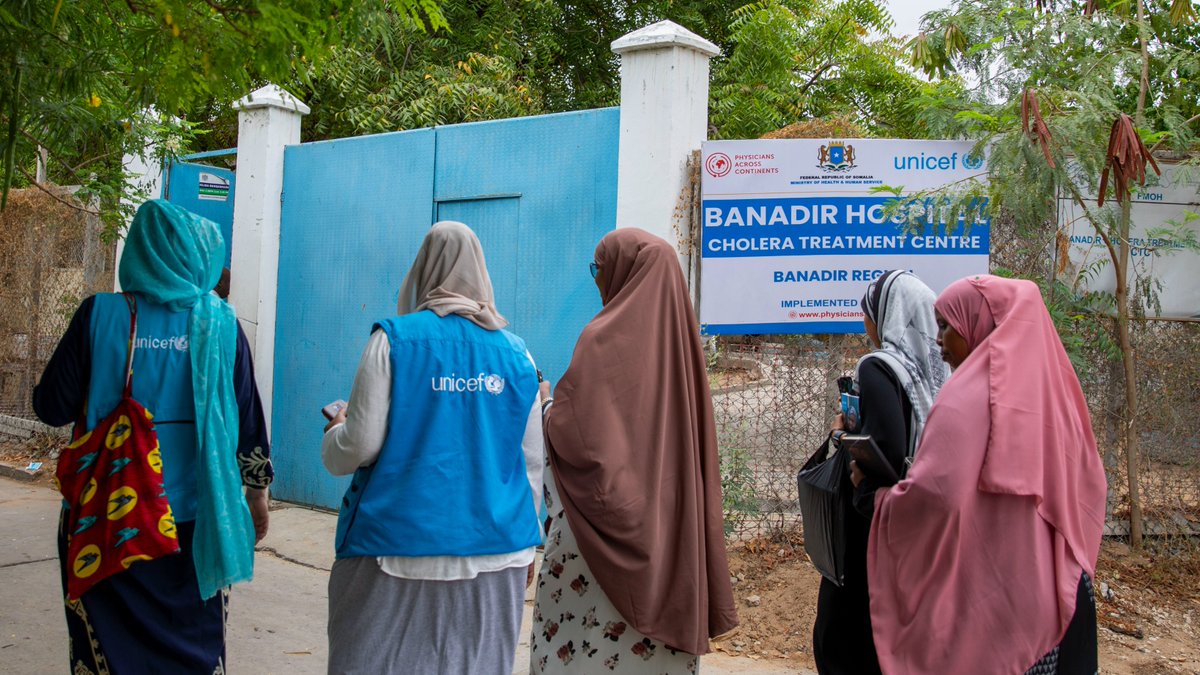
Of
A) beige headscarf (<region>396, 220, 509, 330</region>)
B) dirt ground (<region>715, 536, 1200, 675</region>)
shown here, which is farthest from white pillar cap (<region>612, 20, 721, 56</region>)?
beige headscarf (<region>396, 220, 509, 330</region>)

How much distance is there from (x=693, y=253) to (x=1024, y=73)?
6.23ft

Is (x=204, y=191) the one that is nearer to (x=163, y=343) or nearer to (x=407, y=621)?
(x=163, y=343)

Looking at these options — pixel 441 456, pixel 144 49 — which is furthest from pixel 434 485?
pixel 144 49

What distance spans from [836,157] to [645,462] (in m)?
2.70

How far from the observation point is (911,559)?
2.70 meters

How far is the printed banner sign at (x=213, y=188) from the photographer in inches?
292

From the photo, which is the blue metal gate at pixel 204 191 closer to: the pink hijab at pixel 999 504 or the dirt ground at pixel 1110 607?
the dirt ground at pixel 1110 607

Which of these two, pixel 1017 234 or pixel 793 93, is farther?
pixel 793 93

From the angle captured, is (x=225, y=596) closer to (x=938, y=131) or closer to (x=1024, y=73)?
(x=938, y=131)

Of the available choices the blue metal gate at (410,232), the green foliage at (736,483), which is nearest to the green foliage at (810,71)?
the blue metal gate at (410,232)

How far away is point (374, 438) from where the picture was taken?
102 inches

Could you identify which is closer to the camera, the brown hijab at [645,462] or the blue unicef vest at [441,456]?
the blue unicef vest at [441,456]

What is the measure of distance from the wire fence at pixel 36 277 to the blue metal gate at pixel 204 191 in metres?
1.57

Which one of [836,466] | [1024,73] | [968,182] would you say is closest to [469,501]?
[836,466]
